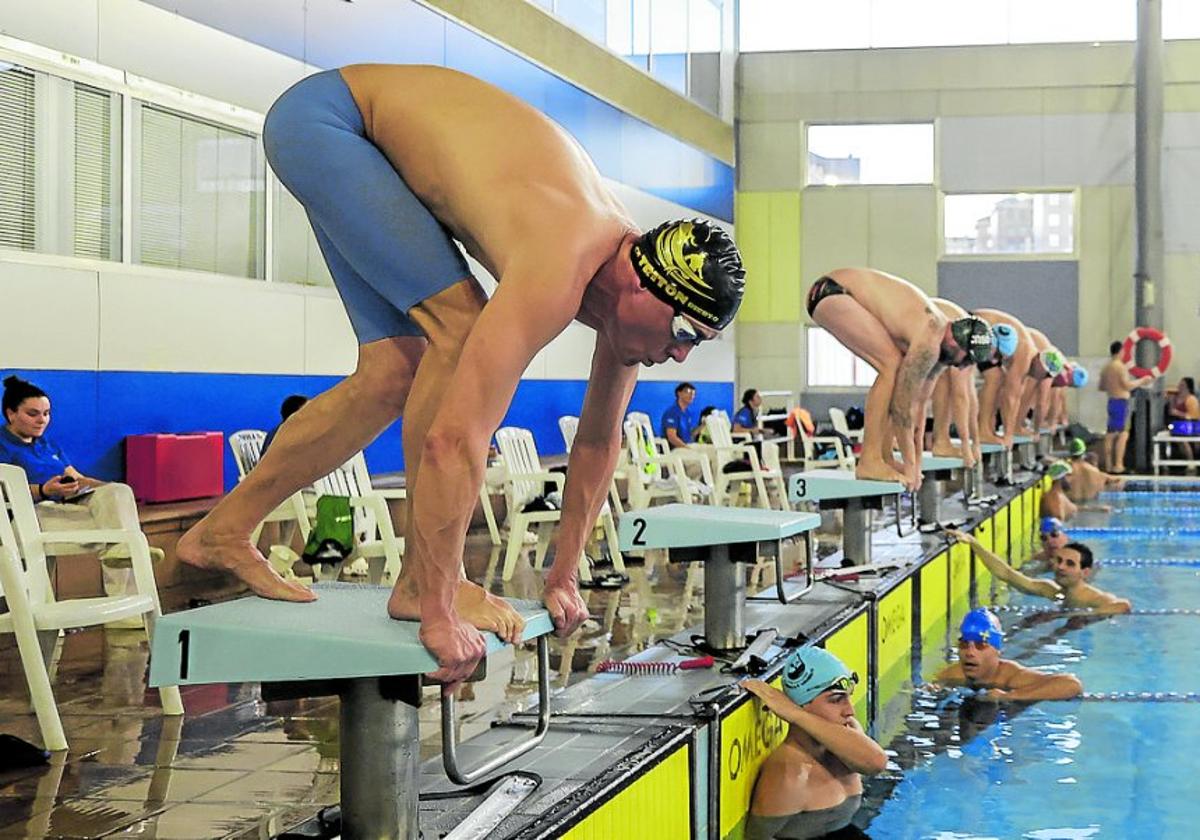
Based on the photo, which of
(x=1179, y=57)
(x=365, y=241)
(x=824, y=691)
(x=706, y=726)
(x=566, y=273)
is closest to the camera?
(x=566, y=273)

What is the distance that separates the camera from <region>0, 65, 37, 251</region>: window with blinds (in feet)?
24.9

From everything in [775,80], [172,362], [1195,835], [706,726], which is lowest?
[1195,835]

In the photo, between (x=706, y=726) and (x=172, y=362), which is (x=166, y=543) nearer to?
(x=172, y=362)

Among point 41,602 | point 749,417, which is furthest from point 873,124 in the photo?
point 41,602

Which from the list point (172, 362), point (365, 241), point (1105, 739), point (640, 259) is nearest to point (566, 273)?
point (640, 259)

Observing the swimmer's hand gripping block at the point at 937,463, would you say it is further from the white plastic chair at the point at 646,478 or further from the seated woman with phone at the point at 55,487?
the seated woman with phone at the point at 55,487

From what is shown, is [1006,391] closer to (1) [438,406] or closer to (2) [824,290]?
(2) [824,290]

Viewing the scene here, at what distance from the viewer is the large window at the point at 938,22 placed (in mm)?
21859

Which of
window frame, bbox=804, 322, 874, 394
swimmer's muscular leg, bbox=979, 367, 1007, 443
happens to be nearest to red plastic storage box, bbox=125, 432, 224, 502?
swimmer's muscular leg, bbox=979, 367, 1007, 443

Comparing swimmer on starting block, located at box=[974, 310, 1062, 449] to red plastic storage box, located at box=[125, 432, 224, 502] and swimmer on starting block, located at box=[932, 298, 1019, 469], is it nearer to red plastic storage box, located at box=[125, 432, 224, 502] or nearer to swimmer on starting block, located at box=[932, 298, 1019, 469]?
swimmer on starting block, located at box=[932, 298, 1019, 469]

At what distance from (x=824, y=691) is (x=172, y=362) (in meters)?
5.54

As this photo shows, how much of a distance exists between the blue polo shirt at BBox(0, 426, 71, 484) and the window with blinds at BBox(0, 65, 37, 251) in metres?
1.55

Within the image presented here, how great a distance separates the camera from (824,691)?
456 centimetres

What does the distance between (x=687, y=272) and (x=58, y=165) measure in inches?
241
